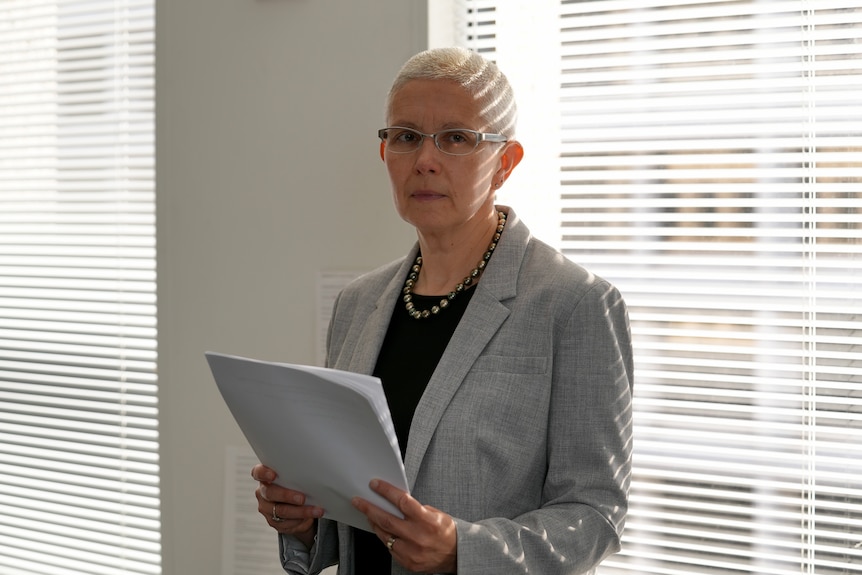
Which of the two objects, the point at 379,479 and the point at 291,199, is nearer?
the point at 379,479

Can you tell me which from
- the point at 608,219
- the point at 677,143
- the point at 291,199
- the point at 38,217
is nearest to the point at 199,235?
the point at 291,199

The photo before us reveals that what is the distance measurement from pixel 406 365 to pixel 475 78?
21.7 inches

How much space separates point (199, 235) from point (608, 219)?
1211 mm

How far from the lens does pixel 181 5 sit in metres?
2.56

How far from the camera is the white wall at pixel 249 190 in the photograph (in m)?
2.31

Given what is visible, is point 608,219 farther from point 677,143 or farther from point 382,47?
point 382,47

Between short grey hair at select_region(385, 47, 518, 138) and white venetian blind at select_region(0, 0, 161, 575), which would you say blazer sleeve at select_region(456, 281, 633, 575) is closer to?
short grey hair at select_region(385, 47, 518, 138)

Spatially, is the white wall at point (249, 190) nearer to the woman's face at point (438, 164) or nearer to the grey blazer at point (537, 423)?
the woman's face at point (438, 164)

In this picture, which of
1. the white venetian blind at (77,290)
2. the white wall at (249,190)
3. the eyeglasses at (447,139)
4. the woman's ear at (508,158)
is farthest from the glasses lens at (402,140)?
the white venetian blind at (77,290)

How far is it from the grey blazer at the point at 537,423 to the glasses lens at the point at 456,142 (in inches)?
10.2

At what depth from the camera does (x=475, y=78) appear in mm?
1611

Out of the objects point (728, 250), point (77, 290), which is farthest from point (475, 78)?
point (77, 290)

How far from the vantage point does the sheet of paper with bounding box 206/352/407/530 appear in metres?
1.26

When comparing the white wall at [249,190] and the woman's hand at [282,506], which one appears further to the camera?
the white wall at [249,190]
